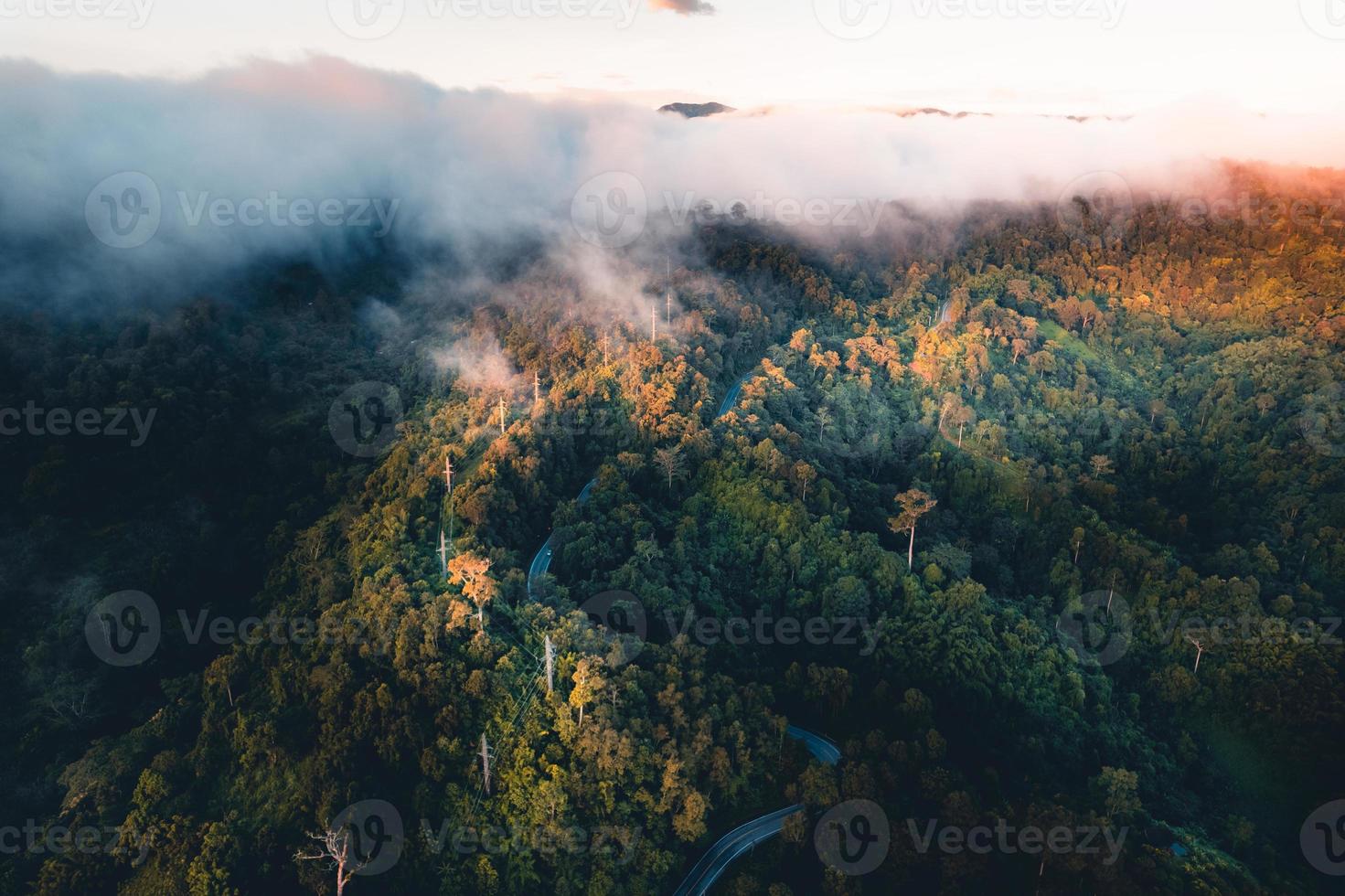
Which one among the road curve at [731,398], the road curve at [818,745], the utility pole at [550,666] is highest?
the road curve at [731,398]

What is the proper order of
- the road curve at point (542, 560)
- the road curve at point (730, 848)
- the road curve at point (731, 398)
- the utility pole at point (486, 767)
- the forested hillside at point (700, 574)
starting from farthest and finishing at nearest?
the road curve at point (731, 398) → the road curve at point (542, 560) → the forested hillside at point (700, 574) → the road curve at point (730, 848) → the utility pole at point (486, 767)

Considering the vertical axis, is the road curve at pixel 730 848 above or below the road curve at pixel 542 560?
below

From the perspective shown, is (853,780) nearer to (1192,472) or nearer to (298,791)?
(298,791)

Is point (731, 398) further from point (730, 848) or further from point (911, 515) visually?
point (730, 848)

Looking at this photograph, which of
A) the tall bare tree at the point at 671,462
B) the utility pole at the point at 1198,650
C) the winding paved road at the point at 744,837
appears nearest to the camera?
the winding paved road at the point at 744,837

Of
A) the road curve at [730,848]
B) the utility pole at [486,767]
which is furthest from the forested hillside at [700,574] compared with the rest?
the utility pole at [486,767]

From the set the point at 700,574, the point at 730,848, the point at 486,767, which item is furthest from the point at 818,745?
the point at 486,767

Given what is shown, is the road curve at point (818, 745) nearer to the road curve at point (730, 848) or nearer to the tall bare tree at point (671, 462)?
the road curve at point (730, 848)
